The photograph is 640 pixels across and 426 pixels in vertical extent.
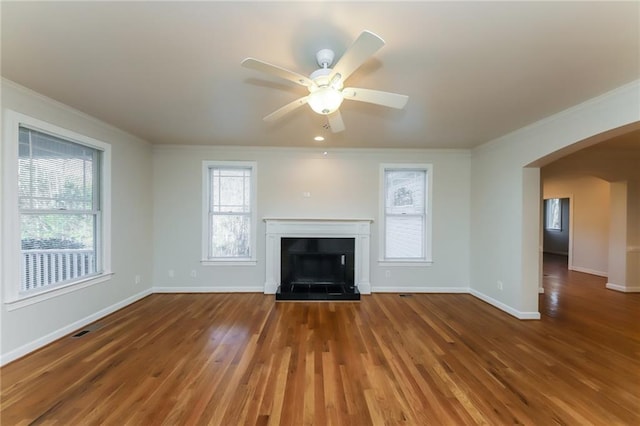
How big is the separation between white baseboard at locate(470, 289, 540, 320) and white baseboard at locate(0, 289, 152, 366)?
554 centimetres

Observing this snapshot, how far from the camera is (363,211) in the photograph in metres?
4.83

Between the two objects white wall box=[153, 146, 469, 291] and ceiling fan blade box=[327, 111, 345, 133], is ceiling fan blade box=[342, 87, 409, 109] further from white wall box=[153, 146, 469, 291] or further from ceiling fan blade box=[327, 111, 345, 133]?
Result: white wall box=[153, 146, 469, 291]

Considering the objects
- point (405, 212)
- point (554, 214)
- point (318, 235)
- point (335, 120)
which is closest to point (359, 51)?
point (335, 120)

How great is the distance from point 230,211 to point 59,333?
8.58ft

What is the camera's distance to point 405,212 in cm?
490

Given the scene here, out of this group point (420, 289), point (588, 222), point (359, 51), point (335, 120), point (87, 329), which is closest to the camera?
point (359, 51)

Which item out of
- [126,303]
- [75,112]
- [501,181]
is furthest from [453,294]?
[75,112]

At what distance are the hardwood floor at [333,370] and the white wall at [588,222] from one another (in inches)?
132

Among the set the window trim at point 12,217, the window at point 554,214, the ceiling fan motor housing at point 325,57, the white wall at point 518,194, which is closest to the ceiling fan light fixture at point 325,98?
the ceiling fan motor housing at point 325,57

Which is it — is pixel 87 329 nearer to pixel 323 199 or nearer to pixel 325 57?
pixel 323 199

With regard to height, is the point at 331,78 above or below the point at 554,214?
above

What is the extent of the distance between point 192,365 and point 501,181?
15.1ft

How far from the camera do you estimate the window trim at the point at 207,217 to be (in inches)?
184

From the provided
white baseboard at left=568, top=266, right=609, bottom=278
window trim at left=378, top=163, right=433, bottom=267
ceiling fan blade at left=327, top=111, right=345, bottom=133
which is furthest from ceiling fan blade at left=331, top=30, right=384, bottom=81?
white baseboard at left=568, top=266, right=609, bottom=278
